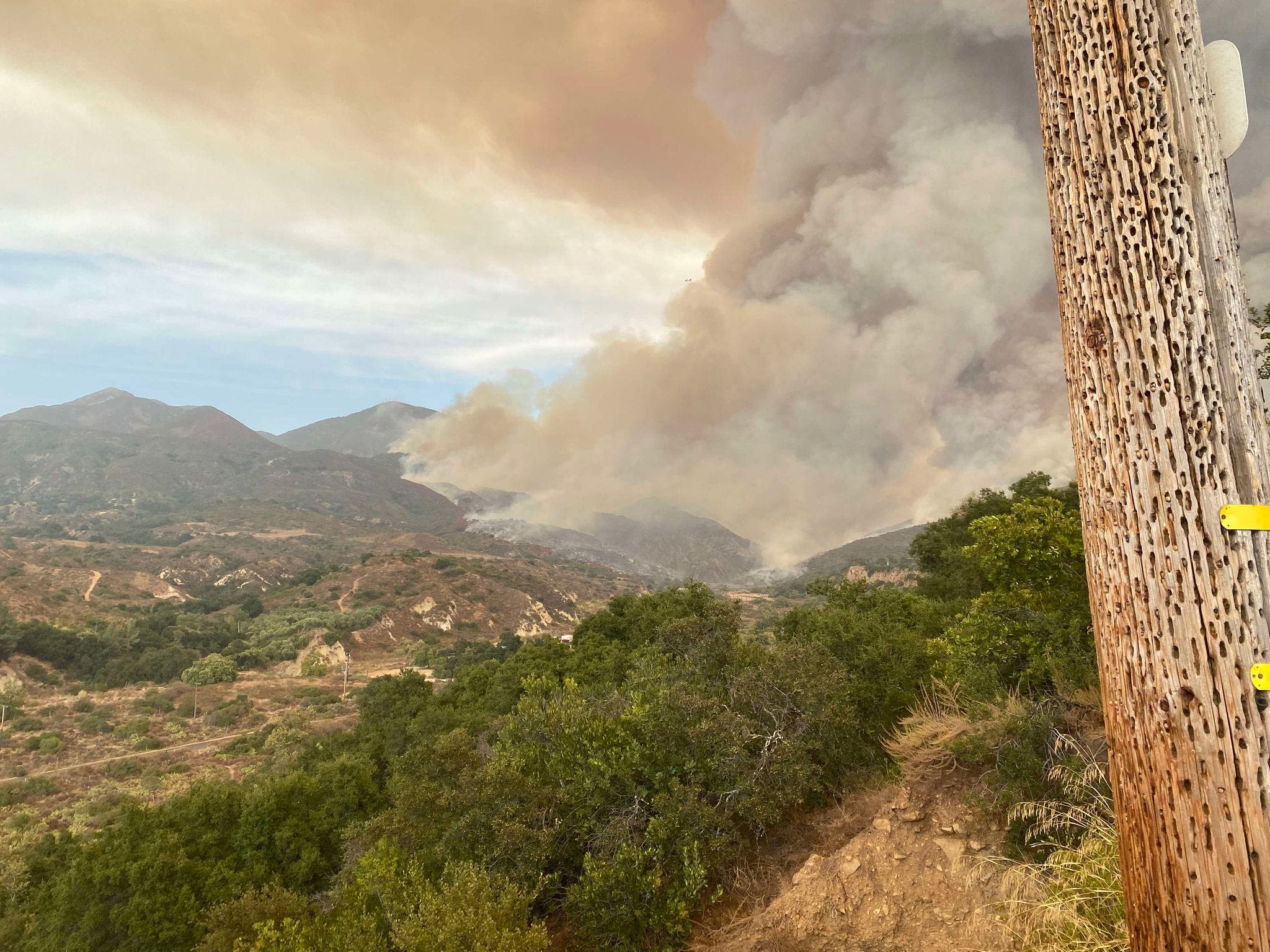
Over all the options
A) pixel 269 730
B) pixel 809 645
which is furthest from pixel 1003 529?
pixel 269 730

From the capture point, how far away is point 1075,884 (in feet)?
15.6

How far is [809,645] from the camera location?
602 inches

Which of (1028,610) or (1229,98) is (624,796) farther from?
(1229,98)

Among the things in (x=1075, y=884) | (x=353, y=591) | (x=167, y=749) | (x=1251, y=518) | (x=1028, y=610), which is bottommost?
(x=167, y=749)

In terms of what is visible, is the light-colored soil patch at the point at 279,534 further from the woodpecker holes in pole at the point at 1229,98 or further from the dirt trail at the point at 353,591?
the woodpecker holes in pole at the point at 1229,98

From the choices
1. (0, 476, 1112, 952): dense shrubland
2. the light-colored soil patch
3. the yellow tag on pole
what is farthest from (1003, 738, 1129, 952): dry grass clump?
the light-colored soil patch

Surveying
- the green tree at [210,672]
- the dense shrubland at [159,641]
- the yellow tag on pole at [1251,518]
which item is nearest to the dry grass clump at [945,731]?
the yellow tag on pole at [1251,518]

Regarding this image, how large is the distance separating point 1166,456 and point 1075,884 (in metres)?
4.34

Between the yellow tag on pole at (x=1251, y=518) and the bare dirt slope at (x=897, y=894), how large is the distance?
5726 millimetres

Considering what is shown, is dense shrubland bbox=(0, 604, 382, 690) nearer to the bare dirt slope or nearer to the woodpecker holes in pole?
the bare dirt slope

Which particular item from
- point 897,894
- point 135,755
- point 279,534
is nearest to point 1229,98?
point 897,894

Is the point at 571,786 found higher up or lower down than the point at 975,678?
lower down

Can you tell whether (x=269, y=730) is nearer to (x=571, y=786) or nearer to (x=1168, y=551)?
(x=571, y=786)

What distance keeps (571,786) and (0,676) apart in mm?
74979
